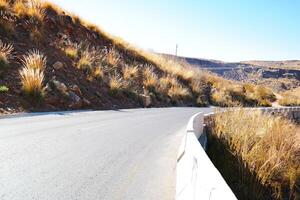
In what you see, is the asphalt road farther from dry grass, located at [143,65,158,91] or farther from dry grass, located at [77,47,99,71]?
dry grass, located at [143,65,158,91]

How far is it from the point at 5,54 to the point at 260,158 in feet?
41.0

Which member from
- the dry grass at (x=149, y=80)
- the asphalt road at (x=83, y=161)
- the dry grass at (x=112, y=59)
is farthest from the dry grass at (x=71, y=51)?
the asphalt road at (x=83, y=161)

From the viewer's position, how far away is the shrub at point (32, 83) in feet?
51.1

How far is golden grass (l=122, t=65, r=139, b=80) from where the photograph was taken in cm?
2642

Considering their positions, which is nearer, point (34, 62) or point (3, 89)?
point (3, 89)

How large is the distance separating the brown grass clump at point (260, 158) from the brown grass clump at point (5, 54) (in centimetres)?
964

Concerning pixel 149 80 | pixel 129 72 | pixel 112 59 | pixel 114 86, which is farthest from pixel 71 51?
pixel 149 80

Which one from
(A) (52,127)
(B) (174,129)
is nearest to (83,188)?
(A) (52,127)

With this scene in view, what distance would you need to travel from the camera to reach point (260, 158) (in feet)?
26.2

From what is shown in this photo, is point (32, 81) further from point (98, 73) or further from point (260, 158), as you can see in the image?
point (260, 158)

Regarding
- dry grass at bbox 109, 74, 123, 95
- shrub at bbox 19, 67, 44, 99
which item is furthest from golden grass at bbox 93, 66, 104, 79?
shrub at bbox 19, 67, 44, 99

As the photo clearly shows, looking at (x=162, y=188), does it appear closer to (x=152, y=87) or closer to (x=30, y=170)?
(x=30, y=170)

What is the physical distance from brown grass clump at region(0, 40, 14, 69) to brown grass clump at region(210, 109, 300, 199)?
9636 mm

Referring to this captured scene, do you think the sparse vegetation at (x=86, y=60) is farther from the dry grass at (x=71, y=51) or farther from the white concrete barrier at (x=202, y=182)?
the white concrete barrier at (x=202, y=182)
